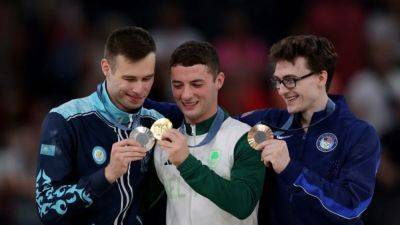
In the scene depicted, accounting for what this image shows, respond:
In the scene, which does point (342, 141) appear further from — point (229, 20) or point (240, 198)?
point (229, 20)

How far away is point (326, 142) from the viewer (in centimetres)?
686

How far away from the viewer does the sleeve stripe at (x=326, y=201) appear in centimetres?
649

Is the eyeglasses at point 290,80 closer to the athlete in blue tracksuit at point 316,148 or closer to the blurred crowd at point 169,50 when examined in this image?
the athlete in blue tracksuit at point 316,148

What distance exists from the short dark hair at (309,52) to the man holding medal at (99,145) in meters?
0.86

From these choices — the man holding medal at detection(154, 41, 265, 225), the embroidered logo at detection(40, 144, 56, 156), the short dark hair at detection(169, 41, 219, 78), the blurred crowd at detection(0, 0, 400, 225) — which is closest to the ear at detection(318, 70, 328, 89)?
the man holding medal at detection(154, 41, 265, 225)

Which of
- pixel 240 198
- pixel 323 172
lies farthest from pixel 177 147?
pixel 323 172

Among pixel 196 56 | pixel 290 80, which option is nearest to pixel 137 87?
pixel 196 56

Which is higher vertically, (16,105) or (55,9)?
(55,9)

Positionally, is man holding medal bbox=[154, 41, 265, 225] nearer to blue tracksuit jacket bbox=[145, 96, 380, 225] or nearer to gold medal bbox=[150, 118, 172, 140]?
gold medal bbox=[150, 118, 172, 140]

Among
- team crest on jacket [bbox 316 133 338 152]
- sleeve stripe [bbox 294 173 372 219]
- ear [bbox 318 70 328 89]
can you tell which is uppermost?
ear [bbox 318 70 328 89]

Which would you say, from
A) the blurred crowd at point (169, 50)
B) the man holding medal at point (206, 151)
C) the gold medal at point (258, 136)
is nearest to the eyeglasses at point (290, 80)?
the man holding medal at point (206, 151)

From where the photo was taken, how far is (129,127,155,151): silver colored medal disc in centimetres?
625

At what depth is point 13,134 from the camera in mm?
11320

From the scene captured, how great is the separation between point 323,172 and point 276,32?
231 inches
